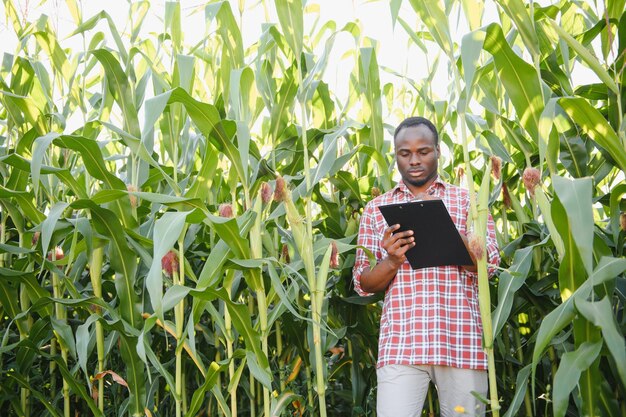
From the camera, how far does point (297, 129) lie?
9.73ft

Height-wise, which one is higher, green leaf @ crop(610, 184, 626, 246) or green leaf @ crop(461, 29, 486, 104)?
green leaf @ crop(461, 29, 486, 104)

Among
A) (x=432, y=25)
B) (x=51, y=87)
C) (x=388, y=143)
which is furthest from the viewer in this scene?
(x=388, y=143)

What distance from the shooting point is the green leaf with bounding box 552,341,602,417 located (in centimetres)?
170

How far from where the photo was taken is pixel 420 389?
2.38 m

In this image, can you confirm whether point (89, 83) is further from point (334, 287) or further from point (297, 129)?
point (334, 287)

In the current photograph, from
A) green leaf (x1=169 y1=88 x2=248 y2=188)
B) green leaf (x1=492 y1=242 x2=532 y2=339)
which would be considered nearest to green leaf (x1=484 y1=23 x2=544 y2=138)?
green leaf (x1=492 y1=242 x2=532 y2=339)

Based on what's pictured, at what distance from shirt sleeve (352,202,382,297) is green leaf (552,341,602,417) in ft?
2.92

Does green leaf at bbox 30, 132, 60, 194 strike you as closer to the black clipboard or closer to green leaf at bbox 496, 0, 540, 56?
the black clipboard

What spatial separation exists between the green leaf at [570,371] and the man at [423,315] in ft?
1.87

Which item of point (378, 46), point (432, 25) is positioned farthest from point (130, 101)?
point (378, 46)

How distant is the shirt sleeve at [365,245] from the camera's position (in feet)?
8.38

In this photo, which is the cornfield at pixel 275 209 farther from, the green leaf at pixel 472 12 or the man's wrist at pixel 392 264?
the man's wrist at pixel 392 264

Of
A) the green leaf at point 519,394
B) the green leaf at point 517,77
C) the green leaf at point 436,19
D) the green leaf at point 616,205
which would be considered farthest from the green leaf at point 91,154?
the green leaf at point 616,205

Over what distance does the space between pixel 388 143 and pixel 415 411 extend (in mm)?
1239
